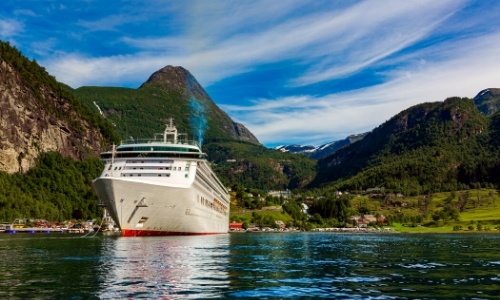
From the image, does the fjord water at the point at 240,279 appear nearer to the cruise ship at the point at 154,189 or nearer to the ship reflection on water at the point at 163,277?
the ship reflection on water at the point at 163,277

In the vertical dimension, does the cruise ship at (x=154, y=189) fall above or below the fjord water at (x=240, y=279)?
above

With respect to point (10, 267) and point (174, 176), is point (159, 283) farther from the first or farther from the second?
point (174, 176)

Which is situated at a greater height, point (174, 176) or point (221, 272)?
point (174, 176)

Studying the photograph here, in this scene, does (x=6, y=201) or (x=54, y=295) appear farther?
(x=6, y=201)

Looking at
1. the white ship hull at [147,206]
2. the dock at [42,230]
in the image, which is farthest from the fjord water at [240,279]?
the dock at [42,230]

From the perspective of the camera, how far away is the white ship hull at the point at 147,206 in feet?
242

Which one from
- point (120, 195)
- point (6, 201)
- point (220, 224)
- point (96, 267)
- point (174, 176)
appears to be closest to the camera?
point (96, 267)

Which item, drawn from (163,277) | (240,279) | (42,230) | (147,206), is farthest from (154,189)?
(42,230)

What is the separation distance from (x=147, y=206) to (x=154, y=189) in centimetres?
301

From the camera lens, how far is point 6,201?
622ft

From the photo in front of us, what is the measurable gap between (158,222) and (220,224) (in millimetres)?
58429

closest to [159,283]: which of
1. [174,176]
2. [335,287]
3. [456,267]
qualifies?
[335,287]

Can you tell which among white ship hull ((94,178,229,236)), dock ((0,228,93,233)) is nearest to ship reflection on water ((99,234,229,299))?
white ship hull ((94,178,229,236))

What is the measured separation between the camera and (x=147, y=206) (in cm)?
7481
